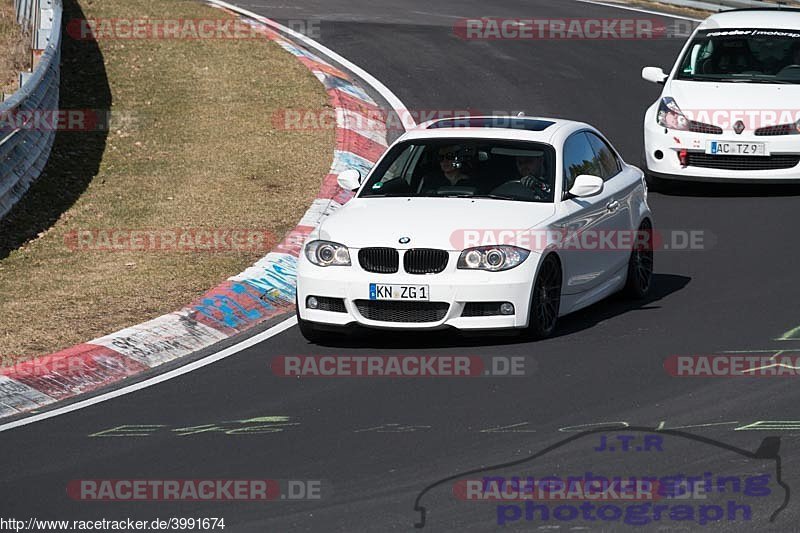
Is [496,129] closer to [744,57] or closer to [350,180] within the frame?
[350,180]

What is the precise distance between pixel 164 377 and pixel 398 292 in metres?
1.67

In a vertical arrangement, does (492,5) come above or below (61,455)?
above

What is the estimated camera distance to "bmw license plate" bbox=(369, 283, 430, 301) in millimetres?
10695

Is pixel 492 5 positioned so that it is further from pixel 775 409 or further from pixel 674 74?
pixel 775 409

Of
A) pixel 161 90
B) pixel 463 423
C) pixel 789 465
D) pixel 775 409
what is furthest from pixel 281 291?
pixel 161 90

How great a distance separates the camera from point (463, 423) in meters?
9.00

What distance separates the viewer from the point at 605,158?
506 inches

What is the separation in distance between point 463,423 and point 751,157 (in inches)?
347

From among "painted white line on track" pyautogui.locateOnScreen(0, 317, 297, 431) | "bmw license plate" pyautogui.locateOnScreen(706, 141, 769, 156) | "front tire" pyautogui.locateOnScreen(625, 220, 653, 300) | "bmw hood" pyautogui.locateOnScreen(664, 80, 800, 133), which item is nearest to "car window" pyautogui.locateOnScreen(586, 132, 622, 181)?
"front tire" pyautogui.locateOnScreen(625, 220, 653, 300)

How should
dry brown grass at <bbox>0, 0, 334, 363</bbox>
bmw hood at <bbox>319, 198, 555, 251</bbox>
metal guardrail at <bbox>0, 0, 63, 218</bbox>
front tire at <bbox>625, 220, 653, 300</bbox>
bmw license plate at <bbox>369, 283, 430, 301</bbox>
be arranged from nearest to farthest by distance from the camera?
bmw license plate at <bbox>369, 283, 430, 301</bbox>
bmw hood at <bbox>319, 198, 555, 251</bbox>
front tire at <bbox>625, 220, 653, 300</bbox>
dry brown grass at <bbox>0, 0, 334, 363</bbox>
metal guardrail at <bbox>0, 0, 63, 218</bbox>

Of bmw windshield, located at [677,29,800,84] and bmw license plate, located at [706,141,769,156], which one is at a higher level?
bmw windshield, located at [677,29,800,84]

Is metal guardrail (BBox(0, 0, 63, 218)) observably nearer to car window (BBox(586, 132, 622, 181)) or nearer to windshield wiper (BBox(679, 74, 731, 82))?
car window (BBox(586, 132, 622, 181))

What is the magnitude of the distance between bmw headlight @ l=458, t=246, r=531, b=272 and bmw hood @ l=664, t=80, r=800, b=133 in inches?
270

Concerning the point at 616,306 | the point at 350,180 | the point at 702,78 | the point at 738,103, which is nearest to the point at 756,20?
the point at 702,78
